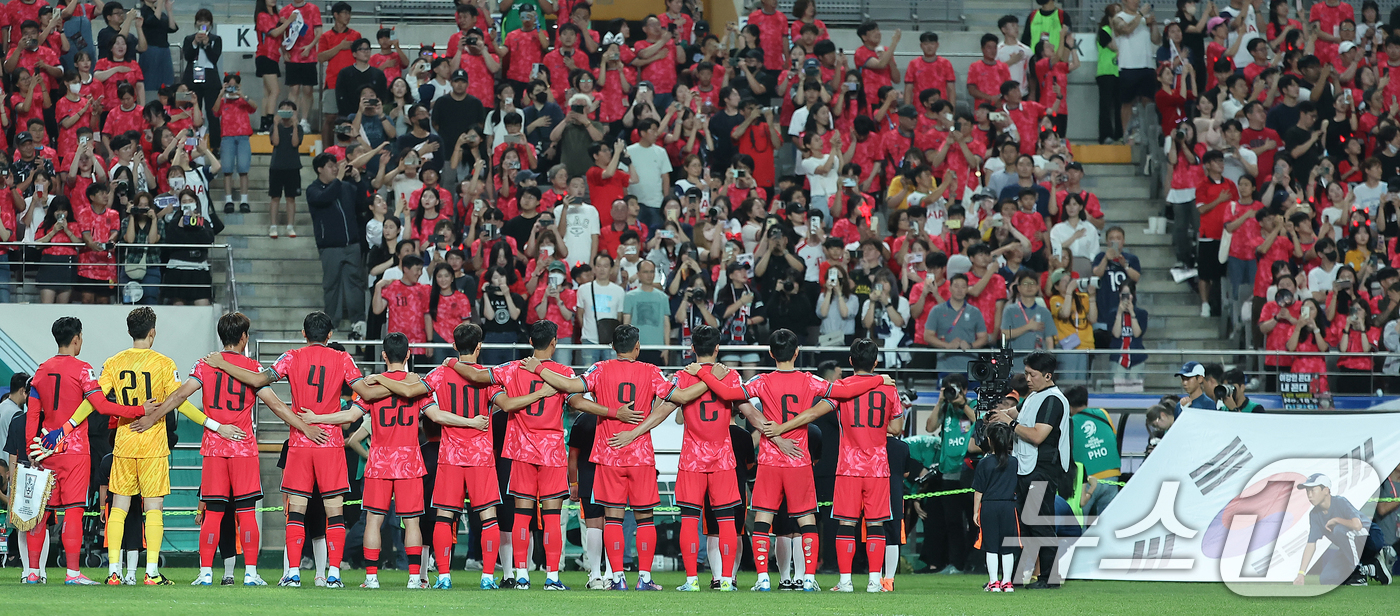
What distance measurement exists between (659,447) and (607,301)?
5.85 feet

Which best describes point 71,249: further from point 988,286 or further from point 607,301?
point 988,286

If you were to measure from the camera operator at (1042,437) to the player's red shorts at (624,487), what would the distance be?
9.34 feet

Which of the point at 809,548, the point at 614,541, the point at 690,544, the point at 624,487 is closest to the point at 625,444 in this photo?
the point at 624,487

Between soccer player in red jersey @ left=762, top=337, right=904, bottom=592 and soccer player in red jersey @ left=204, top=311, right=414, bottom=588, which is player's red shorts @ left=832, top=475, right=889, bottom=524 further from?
soccer player in red jersey @ left=204, top=311, right=414, bottom=588

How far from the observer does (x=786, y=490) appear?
1170cm

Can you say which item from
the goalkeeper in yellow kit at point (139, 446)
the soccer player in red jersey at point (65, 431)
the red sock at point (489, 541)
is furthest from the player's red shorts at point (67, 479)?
the red sock at point (489, 541)

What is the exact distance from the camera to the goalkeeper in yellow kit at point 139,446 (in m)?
11.1

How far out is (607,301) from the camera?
16.8 meters

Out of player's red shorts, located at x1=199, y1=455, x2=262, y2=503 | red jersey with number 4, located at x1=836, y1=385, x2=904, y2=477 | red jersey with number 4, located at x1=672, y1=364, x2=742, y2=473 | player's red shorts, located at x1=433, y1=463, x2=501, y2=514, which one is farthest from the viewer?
red jersey with number 4, located at x1=836, y1=385, x2=904, y2=477

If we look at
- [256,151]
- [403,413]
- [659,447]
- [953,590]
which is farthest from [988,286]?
[256,151]

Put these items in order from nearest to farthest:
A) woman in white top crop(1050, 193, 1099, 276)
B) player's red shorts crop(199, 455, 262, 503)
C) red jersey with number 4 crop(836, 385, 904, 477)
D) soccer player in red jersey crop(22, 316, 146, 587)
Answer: player's red shorts crop(199, 455, 262, 503) < soccer player in red jersey crop(22, 316, 146, 587) < red jersey with number 4 crop(836, 385, 904, 477) < woman in white top crop(1050, 193, 1099, 276)

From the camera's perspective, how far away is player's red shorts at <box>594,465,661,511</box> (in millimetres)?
11523

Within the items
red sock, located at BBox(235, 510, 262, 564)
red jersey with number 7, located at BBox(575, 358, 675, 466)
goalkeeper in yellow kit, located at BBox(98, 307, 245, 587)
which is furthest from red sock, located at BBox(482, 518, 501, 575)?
goalkeeper in yellow kit, located at BBox(98, 307, 245, 587)

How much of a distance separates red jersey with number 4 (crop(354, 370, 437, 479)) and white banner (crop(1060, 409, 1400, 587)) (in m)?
5.45
